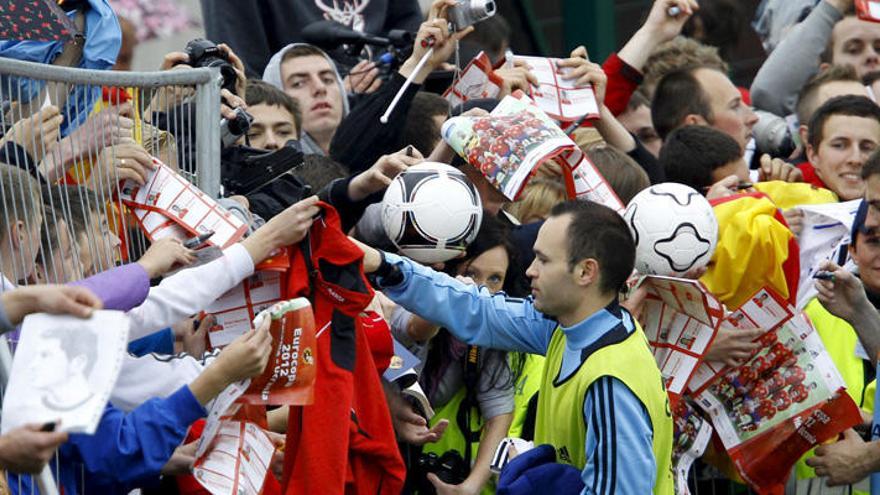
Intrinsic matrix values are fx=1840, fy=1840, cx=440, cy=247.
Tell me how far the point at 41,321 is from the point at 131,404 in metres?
0.95

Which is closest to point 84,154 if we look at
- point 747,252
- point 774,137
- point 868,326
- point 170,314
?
point 170,314

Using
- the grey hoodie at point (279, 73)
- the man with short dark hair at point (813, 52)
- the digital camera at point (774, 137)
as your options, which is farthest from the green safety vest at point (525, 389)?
the man with short dark hair at point (813, 52)

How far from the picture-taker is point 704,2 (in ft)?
34.8

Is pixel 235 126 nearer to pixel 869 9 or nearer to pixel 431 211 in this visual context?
pixel 431 211

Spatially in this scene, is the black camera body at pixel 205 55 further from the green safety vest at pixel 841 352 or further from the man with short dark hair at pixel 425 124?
→ the green safety vest at pixel 841 352

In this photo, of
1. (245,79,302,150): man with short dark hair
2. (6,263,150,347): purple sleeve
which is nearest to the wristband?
(6,263,150,347): purple sleeve

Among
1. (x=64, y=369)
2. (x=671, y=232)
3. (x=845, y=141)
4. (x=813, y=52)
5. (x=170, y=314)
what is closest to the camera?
(x=64, y=369)

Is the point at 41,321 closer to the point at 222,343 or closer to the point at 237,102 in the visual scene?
the point at 222,343

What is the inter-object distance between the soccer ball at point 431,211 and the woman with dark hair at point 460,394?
39 cm

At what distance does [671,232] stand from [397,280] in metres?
0.89

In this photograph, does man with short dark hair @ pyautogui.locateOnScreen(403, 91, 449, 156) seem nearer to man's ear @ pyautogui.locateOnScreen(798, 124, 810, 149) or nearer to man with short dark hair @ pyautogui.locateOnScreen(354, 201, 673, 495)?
man with short dark hair @ pyautogui.locateOnScreen(354, 201, 673, 495)

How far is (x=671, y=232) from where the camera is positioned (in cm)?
591

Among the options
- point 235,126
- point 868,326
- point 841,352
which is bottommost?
point 841,352

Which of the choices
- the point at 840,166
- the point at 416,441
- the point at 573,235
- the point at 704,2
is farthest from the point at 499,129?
the point at 704,2
